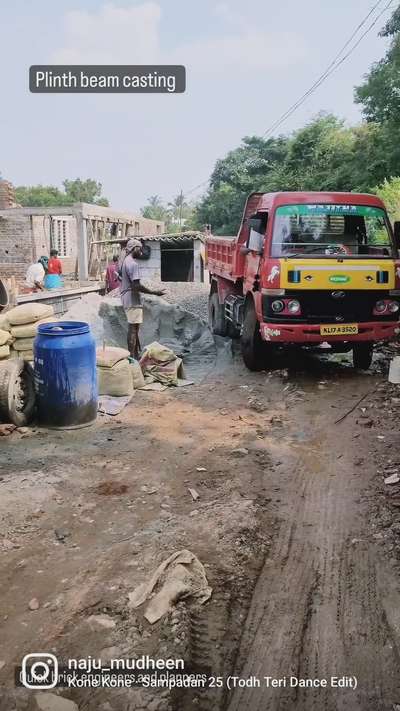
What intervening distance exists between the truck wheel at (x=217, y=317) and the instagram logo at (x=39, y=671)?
324 inches

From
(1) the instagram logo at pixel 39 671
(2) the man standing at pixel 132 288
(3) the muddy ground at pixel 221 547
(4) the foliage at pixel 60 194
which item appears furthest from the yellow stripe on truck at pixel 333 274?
(4) the foliage at pixel 60 194

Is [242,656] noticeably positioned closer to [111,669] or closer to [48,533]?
[111,669]

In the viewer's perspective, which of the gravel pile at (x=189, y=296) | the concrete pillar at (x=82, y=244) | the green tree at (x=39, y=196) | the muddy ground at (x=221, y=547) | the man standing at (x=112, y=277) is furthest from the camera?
the green tree at (x=39, y=196)

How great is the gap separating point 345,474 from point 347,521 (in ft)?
2.71

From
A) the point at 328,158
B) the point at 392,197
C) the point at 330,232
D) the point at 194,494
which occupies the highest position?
the point at 328,158

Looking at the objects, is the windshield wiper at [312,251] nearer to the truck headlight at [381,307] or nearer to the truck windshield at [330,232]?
the truck windshield at [330,232]

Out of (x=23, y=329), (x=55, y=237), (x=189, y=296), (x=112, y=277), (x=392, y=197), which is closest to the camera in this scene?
(x=23, y=329)

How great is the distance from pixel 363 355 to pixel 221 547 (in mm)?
4946

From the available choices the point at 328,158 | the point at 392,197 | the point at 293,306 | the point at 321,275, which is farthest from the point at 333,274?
the point at 328,158

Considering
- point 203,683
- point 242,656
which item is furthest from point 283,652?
point 203,683

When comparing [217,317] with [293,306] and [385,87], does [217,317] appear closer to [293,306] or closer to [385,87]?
[293,306]

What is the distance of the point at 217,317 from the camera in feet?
35.6

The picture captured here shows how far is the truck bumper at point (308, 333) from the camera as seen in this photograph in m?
6.86

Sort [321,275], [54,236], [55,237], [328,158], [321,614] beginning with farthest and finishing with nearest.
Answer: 1. [328,158]
2. [55,237]
3. [54,236]
4. [321,275]
5. [321,614]
